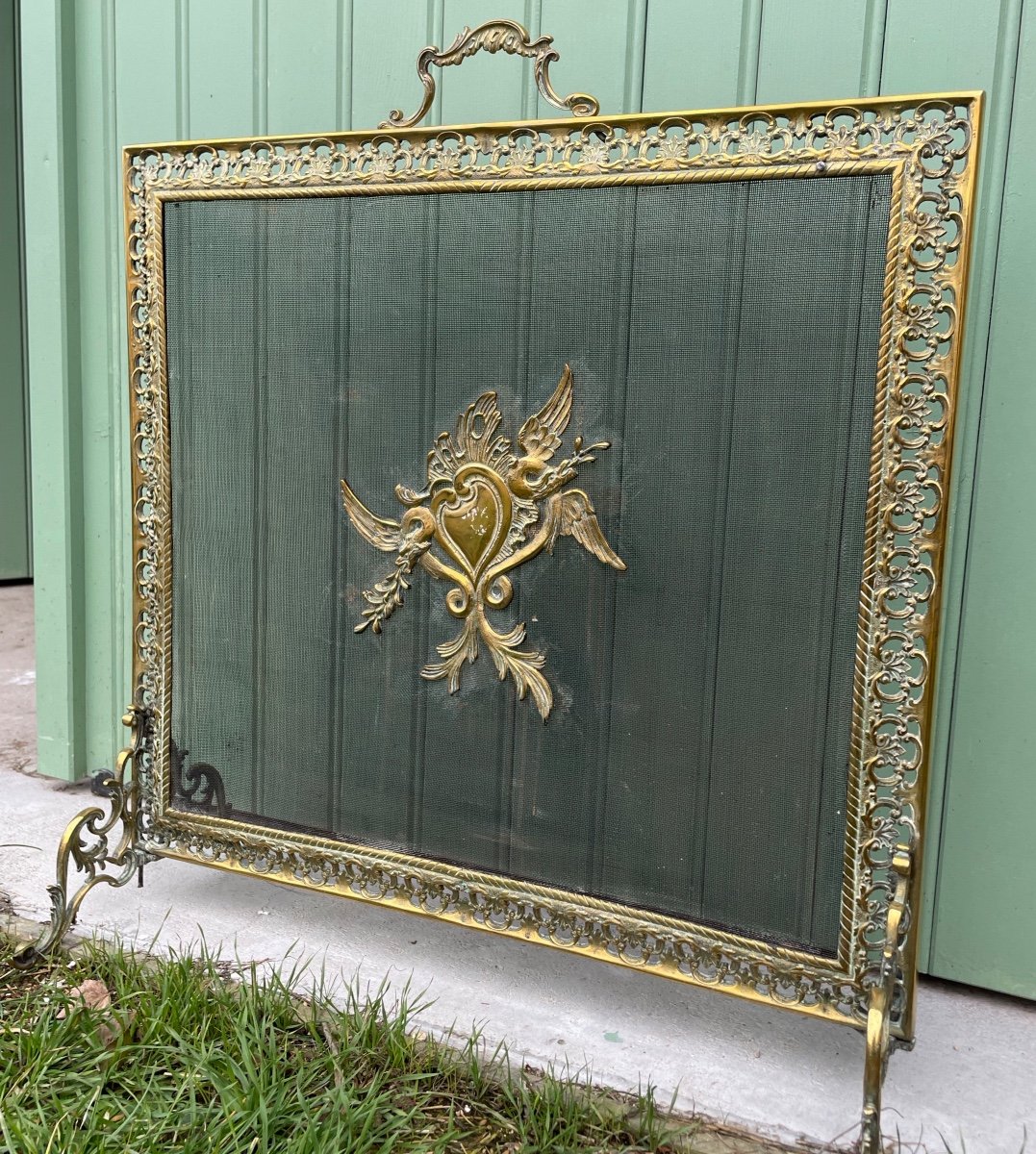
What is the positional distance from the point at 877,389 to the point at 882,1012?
1019mm

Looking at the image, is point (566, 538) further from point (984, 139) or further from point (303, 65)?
point (303, 65)

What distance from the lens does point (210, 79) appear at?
2801 mm

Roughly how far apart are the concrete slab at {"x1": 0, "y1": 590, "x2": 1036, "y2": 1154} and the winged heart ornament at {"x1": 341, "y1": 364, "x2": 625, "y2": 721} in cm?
62

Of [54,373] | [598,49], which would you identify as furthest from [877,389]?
[54,373]

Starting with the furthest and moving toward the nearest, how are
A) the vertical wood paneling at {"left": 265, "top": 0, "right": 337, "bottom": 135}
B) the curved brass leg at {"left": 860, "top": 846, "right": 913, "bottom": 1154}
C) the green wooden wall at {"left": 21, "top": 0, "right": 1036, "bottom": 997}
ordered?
the vertical wood paneling at {"left": 265, "top": 0, "right": 337, "bottom": 135}, the green wooden wall at {"left": 21, "top": 0, "right": 1036, "bottom": 997}, the curved brass leg at {"left": 860, "top": 846, "right": 913, "bottom": 1154}

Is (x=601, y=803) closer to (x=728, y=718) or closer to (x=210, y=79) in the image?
(x=728, y=718)

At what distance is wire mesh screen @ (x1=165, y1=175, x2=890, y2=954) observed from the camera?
1860 millimetres

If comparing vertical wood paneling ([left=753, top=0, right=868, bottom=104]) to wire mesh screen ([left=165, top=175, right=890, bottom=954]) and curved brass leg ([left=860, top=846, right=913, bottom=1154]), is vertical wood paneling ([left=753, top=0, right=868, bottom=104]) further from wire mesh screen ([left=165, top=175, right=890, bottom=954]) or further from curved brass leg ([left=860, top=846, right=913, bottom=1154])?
curved brass leg ([left=860, top=846, right=913, bottom=1154])

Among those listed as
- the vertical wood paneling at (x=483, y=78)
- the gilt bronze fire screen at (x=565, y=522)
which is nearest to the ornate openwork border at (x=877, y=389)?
the gilt bronze fire screen at (x=565, y=522)

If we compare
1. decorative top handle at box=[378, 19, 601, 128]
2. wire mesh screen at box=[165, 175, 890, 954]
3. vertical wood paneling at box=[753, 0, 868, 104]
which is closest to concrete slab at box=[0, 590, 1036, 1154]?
wire mesh screen at box=[165, 175, 890, 954]

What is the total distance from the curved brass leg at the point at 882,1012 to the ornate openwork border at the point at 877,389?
51 mm

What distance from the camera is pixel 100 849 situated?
243 centimetres

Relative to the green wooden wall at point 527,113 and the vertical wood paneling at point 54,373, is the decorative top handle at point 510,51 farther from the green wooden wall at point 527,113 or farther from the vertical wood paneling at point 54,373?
the vertical wood paneling at point 54,373

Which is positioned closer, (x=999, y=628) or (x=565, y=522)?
(x=565, y=522)
